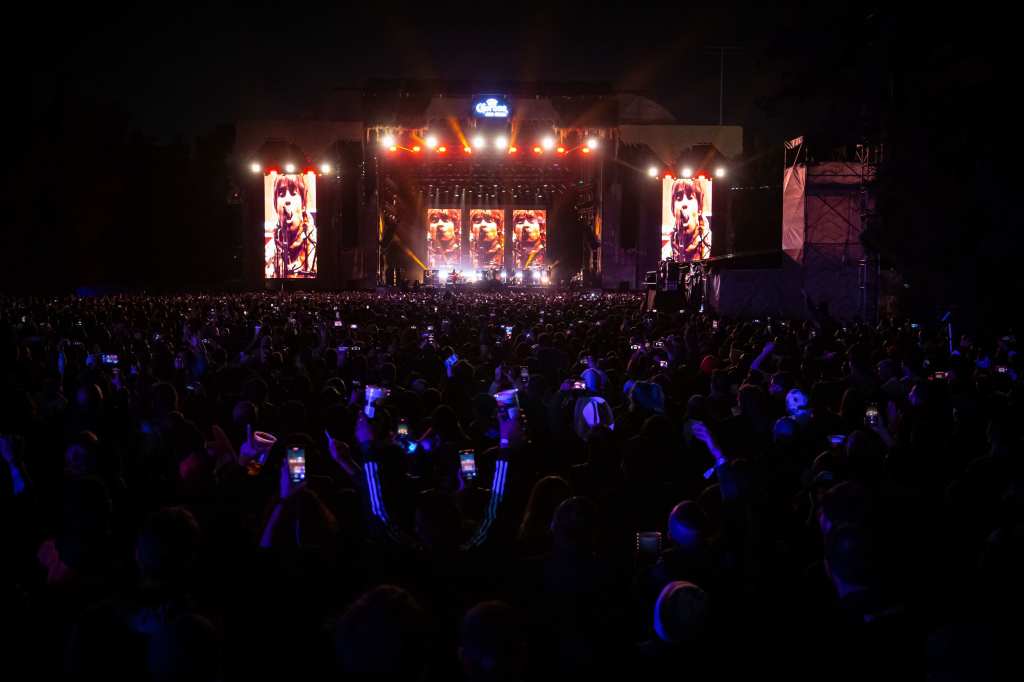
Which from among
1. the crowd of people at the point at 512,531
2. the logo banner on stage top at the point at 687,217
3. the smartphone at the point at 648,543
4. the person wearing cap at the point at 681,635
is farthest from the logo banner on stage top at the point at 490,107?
the person wearing cap at the point at 681,635

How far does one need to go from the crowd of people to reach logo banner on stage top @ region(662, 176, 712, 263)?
32930 mm

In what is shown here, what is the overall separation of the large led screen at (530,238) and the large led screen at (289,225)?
19.3 metres

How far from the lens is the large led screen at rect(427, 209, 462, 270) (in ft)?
197

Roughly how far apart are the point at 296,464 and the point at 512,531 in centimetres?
126

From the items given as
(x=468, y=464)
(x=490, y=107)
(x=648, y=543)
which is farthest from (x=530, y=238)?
(x=648, y=543)

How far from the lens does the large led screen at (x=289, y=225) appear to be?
42594 millimetres

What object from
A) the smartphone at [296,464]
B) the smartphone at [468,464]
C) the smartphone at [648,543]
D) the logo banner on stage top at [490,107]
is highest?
the logo banner on stage top at [490,107]

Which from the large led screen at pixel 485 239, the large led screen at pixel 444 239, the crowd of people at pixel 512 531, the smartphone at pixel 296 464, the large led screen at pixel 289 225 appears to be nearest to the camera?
the crowd of people at pixel 512 531

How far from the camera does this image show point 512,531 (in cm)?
486

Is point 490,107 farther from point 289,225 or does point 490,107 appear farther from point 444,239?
point 444,239

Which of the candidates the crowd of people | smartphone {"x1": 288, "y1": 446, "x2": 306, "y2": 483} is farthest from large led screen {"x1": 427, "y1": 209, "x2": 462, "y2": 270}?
smartphone {"x1": 288, "y1": 446, "x2": 306, "y2": 483}

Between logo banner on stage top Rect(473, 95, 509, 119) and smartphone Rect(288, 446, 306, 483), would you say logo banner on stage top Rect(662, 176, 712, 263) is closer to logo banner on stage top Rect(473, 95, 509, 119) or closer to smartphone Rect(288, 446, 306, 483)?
logo banner on stage top Rect(473, 95, 509, 119)

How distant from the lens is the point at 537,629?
3461 millimetres

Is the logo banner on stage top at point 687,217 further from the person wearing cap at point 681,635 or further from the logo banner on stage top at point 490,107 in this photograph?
the person wearing cap at point 681,635
